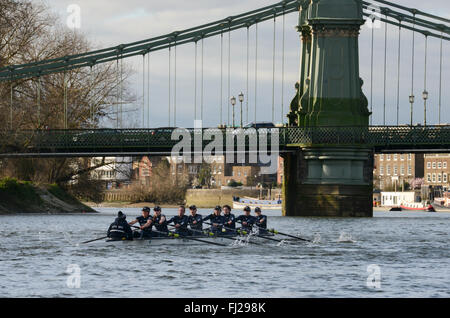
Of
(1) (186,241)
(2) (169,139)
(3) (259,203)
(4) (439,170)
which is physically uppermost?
(2) (169,139)

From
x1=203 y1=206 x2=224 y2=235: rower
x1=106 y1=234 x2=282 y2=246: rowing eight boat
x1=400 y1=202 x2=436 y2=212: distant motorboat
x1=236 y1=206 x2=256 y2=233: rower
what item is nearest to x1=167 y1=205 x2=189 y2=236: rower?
x1=106 y1=234 x2=282 y2=246: rowing eight boat

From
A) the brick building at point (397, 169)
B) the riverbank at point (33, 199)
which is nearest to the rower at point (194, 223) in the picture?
the riverbank at point (33, 199)

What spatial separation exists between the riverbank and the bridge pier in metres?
19.0

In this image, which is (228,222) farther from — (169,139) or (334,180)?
(334,180)

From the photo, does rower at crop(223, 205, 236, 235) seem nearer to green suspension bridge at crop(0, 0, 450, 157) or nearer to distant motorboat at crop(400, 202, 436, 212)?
green suspension bridge at crop(0, 0, 450, 157)

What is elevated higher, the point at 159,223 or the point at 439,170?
the point at 439,170

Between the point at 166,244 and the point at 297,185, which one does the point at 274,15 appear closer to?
the point at 297,185

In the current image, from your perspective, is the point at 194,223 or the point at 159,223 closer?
the point at 159,223

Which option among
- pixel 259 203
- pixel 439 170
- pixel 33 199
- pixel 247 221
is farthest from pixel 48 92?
pixel 439 170

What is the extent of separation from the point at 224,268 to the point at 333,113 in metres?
37.5

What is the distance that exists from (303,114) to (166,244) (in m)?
30.6

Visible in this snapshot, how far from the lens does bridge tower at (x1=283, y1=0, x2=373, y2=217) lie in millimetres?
67062

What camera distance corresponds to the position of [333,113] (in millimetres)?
67875
